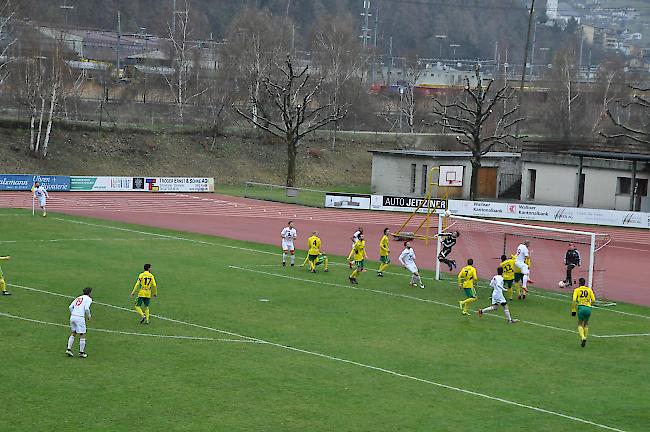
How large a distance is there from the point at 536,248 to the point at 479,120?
102 ft

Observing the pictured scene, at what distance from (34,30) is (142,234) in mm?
44437

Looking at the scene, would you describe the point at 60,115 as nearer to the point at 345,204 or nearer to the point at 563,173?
the point at 345,204

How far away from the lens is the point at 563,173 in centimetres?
7212

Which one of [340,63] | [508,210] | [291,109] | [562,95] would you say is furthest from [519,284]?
[562,95]

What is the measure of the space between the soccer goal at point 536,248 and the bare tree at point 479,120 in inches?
980

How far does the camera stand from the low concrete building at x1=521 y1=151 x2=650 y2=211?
67.2m

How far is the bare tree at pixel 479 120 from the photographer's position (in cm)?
7138

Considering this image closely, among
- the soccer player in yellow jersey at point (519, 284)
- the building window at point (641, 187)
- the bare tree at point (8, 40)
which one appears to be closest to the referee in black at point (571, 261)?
the soccer player in yellow jersey at point (519, 284)

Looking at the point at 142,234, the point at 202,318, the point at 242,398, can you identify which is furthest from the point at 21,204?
the point at 242,398

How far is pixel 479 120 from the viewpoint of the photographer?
70.8 m

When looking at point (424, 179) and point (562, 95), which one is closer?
point (424, 179)

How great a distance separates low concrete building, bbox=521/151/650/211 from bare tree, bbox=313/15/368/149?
33211 millimetres

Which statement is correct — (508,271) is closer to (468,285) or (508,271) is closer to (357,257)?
(468,285)

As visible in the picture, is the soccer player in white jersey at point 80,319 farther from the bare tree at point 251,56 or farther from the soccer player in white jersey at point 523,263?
the bare tree at point 251,56
